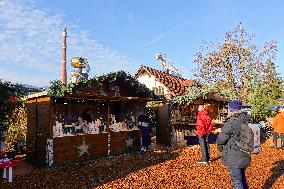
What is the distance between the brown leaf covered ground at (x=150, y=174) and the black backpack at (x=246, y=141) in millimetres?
3089

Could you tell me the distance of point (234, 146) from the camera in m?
5.89

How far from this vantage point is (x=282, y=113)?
14.3 metres

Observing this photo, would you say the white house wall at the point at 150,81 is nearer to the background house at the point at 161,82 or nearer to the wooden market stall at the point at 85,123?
the background house at the point at 161,82

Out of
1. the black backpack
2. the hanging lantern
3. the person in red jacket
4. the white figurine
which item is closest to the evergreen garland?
the hanging lantern

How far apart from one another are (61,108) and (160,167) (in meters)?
6.00

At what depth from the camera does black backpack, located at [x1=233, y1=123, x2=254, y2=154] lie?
5.80 m

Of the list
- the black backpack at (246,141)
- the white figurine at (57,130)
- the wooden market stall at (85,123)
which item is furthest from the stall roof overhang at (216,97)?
the black backpack at (246,141)

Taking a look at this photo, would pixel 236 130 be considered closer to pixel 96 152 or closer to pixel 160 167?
pixel 160 167

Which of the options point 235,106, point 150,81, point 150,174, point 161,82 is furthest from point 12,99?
point 150,81

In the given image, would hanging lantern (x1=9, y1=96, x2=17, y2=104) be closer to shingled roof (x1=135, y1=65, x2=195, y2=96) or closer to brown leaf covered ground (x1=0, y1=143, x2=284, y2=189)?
brown leaf covered ground (x1=0, y1=143, x2=284, y2=189)

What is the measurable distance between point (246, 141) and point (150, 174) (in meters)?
4.83

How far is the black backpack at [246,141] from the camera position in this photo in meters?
5.80

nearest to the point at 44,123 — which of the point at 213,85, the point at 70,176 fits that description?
the point at 70,176

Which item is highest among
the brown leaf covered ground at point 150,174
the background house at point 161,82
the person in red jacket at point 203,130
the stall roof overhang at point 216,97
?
the background house at point 161,82
